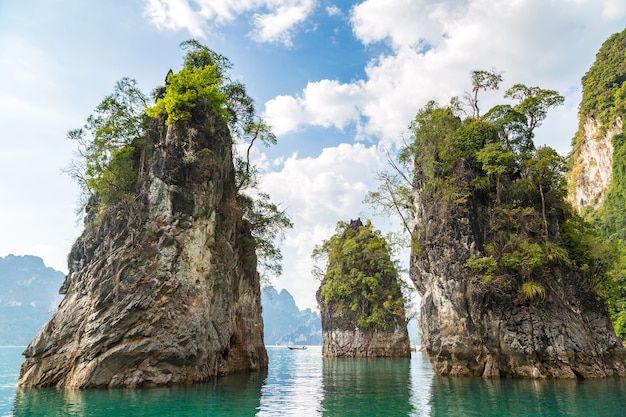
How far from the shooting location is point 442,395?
17.2 metres

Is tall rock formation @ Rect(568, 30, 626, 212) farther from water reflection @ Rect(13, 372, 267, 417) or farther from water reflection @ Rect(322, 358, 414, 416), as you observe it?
water reflection @ Rect(13, 372, 267, 417)

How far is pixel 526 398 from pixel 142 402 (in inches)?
594

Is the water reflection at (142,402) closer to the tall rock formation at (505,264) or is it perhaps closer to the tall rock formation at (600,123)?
the tall rock formation at (505,264)

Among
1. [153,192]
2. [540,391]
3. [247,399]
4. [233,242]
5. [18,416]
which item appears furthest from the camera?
[233,242]

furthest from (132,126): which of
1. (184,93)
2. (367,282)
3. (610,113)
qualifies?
(610,113)

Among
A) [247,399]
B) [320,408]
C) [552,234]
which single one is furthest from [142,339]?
[552,234]

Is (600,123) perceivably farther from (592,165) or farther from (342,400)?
(342,400)

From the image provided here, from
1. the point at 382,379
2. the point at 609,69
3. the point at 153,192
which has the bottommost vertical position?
the point at 382,379

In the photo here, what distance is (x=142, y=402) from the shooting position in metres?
14.9

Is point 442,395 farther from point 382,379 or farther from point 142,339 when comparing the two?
point 142,339

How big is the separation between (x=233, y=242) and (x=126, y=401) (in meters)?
14.7

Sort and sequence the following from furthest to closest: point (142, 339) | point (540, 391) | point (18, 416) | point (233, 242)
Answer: point (233, 242) → point (142, 339) → point (540, 391) → point (18, 416)

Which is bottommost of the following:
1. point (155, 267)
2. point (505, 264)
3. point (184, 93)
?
point (155, 267)

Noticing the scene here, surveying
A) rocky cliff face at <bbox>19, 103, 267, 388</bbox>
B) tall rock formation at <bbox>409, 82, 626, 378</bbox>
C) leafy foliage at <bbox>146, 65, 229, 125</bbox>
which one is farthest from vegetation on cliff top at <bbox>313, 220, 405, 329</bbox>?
leafy foliage at <bbox>146, 65, 229, 125</bbox>
